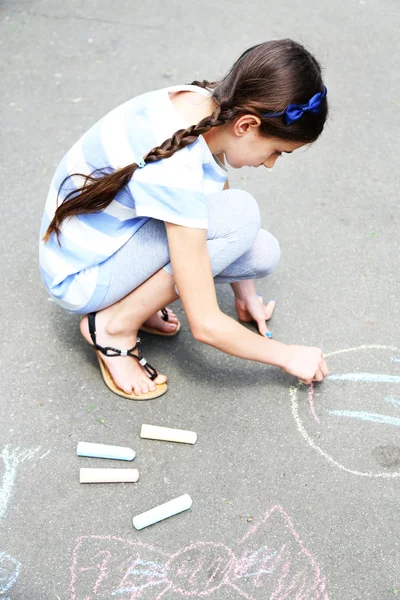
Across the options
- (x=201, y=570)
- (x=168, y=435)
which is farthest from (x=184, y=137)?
(x=201, y=570)

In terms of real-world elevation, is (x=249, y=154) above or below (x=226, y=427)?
above

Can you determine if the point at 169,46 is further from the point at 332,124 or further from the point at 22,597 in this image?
the point at 22,597

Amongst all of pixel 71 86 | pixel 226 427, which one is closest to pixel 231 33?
pixel 71 86

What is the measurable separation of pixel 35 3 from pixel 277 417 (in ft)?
11.9

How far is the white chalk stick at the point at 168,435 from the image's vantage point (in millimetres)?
1848

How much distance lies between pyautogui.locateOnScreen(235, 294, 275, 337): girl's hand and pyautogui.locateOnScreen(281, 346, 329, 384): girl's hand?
290 mm

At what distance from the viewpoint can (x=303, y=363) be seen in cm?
187

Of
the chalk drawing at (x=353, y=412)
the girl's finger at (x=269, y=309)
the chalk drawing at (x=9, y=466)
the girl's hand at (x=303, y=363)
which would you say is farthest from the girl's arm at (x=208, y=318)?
the chalk drawing at (x=9, y=466)

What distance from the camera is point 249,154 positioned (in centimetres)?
171

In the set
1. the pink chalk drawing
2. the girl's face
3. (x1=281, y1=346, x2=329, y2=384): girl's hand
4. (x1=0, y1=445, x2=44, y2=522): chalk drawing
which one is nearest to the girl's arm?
(x1=281, y1=346, x2=329, y2=384): girl's hand

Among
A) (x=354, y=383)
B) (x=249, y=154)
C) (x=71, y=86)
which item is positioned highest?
(x=249, y=154)

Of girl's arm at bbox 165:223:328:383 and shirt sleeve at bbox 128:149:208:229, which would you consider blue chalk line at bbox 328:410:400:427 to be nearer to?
girl's arm at bbox 165:223:328:383

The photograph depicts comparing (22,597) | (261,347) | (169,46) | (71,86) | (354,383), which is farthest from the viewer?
(169,46)

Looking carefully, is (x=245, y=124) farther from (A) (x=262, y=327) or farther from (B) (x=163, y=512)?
(B) (x=163, y=512)
